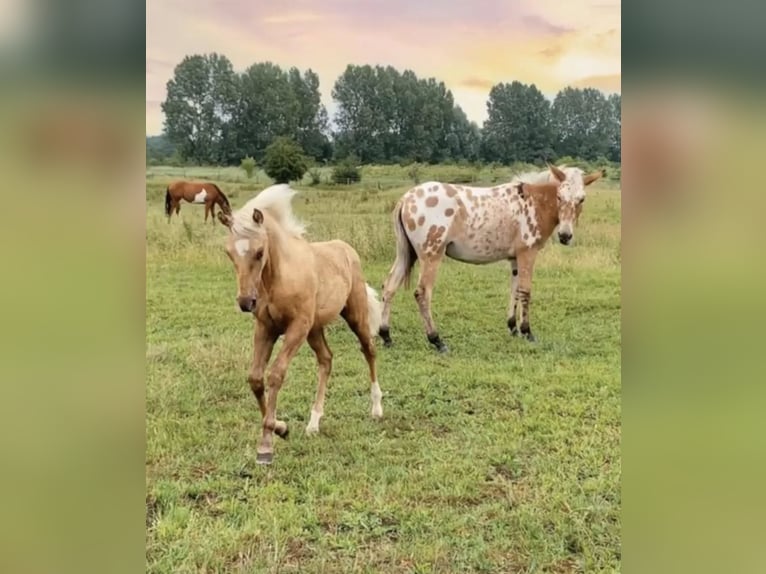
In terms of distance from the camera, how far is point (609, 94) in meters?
1.80

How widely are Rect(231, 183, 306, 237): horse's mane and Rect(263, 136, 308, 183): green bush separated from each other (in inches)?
1.9

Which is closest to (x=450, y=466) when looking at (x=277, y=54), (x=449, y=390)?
(x=449, y=390)

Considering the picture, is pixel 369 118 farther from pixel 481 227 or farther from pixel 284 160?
pixel 481 227

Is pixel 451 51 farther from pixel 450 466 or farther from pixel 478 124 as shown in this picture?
pixel 450 466

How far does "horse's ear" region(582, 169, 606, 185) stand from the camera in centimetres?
192

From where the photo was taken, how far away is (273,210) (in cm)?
187

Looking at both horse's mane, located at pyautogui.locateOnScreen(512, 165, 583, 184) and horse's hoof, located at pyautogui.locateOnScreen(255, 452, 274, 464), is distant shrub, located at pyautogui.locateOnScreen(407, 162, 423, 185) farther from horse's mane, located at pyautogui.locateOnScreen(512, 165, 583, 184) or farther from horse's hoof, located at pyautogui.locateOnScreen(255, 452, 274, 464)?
horse's hoof, located at pyautogui.locateOnScreen(255, 452, 274, 464)

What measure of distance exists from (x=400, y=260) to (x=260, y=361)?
0.54 metres

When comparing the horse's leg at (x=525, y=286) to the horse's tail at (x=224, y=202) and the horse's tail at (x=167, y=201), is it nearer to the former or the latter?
the horse's tail at (x=224, y=202)

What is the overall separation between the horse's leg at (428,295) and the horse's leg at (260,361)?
18.8 inches

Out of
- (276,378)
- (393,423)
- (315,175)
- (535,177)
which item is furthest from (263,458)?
(535,177)

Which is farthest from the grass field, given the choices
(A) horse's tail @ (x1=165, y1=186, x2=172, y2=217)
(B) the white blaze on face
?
(B) the white blaze on face
